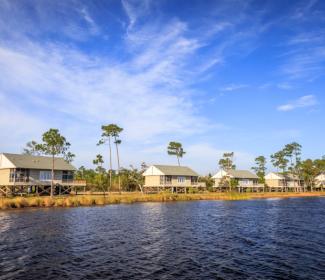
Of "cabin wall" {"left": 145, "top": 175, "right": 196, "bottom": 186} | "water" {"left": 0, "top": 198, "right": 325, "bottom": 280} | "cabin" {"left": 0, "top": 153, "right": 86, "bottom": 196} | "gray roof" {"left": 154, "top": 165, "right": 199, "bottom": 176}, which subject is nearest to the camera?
"water" {"left": 0, "top": 198, "right": 325, "bottom": 280}

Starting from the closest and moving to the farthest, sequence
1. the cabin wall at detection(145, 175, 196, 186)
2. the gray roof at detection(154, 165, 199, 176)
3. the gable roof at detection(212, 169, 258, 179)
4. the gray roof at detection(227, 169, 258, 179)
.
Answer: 1. the cabin wall at detection(145, 175, 196, 186)
2. the gray roof at detection(154, 165, 199, 176)
3. the gable roof at detection(212, 169, 258, 179)
4. the gray roof at detection(227, 169, 258, 179)

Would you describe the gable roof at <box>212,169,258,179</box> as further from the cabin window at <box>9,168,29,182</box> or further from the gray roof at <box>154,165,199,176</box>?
the cabin window at <box>9,168,29,182</box>

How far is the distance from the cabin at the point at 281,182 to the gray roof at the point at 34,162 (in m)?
87.1

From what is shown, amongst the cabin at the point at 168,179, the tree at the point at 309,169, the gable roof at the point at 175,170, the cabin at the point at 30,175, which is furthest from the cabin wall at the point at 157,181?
the tree at the point at 309,169

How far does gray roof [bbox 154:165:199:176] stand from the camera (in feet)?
311

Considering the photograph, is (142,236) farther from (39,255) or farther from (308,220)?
(308,220)

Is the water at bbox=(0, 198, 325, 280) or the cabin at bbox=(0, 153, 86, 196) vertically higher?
the cabin at bbox=(0, 153, 86, 196)

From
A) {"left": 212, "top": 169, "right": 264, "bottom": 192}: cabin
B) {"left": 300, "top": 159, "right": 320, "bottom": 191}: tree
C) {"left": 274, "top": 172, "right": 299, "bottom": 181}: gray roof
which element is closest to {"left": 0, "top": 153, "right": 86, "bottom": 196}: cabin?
{"left": 212, "top": 169, "right": 264, "bottom": 192}: cabin

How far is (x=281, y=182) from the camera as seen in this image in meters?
136

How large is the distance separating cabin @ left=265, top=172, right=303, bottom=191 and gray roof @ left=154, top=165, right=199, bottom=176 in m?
46.4

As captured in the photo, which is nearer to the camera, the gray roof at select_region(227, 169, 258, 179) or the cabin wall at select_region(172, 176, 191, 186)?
the cabin wall at select_region(172, 176, 191, 186)

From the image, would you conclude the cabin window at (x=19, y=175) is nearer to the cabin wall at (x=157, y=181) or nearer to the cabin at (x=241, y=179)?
the cabin wall at (x=157, y=181)

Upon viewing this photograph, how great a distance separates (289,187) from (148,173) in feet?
236

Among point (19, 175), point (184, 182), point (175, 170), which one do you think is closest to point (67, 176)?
point (19, 175)
